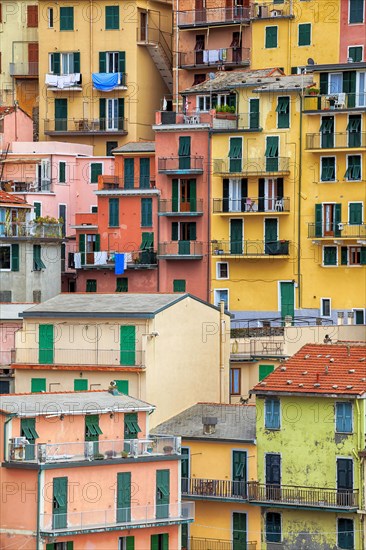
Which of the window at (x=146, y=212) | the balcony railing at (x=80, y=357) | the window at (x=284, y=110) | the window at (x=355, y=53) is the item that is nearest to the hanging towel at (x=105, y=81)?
the window at (x=146, y=212)

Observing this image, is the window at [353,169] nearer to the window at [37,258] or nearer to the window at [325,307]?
the window at [325,307]

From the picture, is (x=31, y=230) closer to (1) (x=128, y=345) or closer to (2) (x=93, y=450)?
(1) (x=128, y=345)

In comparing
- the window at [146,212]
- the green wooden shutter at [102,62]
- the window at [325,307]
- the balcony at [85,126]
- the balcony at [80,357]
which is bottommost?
the balcony at [80,357]

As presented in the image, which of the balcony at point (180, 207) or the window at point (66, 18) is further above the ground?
Answer: the window at point (66, 18)

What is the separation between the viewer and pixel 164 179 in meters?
128

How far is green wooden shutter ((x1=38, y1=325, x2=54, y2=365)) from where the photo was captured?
354ft

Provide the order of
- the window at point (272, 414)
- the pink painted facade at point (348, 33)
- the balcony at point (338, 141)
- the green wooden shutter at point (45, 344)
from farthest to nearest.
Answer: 1. the pink painted facade at point (348, 33)
2. the balcony at point (338, 141)
3. the green wooden shutter at point (45, 344)
4. the window at point (272, 414)

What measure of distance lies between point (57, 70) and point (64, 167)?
743cm

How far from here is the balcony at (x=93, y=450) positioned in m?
91.3

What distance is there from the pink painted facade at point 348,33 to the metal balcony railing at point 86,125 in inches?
586

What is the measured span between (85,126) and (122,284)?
1481 centimetres

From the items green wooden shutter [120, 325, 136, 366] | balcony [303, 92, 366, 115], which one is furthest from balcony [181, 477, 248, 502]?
balcony [303, 92, 366, 115]

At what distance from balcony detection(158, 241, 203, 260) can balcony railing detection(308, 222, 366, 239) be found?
6.15 m

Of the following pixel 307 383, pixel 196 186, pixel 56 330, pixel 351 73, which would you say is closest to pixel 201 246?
pixel 196 186
